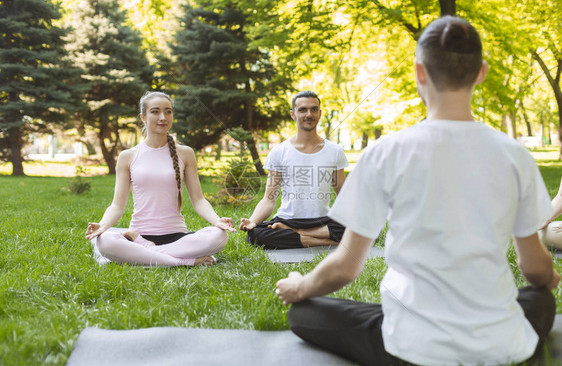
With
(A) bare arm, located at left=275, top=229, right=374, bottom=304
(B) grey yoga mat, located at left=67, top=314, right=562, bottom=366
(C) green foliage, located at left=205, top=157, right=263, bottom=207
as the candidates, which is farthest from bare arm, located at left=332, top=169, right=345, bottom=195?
(C) green foliage, located at left=205, top=157, right=263, bottom=207

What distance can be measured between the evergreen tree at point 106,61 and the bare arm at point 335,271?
1752 centimetres

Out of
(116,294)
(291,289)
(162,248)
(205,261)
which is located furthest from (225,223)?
(291,289)

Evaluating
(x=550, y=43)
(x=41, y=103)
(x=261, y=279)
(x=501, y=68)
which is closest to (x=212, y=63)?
(x=41, y=103)

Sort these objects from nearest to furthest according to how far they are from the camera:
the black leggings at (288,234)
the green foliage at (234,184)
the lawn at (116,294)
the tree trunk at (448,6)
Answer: the lawn at (116,294), the black leggings at (288,234), the green foliage at (234,184), the tree trunk at (448,6)

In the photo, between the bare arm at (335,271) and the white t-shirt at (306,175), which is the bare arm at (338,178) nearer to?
the white t-shirt at (306,175)

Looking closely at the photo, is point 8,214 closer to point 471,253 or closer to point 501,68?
point 471,253

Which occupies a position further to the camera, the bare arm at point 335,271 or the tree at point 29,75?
the tree at point 29,75

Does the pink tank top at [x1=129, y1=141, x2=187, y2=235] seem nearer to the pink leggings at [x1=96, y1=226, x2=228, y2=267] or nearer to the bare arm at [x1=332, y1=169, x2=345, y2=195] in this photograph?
the pink leggings at [x1=96, y1=226, x2=228, y2=267]

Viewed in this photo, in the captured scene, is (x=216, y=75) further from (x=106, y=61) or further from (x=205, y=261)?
(x=205, y=261)

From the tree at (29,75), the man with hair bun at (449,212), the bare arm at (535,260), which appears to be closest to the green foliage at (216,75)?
the tree at (29,75)

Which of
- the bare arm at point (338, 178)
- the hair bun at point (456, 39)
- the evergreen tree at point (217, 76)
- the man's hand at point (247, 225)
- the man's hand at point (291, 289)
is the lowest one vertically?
the man's hand at point (247, 225)

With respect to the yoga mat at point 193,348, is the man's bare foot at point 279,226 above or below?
above

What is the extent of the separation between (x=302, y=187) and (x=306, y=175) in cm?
14

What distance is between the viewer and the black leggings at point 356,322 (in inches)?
77.9
